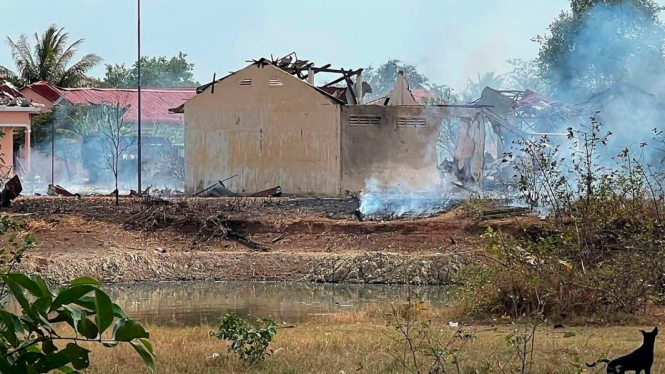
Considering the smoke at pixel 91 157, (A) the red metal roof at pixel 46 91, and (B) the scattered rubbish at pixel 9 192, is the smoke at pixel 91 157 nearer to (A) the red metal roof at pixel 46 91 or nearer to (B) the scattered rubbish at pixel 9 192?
(A) the red metal roof at pixel 46 91

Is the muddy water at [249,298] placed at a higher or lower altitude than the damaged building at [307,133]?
lower

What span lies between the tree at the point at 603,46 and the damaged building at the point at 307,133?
360 inches

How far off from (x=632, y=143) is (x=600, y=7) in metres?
10.7

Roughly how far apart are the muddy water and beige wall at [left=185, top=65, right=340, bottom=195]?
913cm

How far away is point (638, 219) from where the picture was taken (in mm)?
13672

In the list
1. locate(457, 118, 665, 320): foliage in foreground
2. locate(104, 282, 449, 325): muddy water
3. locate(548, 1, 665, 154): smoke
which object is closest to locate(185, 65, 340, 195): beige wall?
locate(548, 1, 665, 154): smoke

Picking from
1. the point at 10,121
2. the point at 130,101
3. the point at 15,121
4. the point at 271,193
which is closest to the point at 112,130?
the point at 15,121

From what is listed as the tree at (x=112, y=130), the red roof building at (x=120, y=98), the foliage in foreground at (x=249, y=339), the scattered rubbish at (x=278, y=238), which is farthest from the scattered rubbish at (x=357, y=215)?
the red roof building at (x=120, y=98)

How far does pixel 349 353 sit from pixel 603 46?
31191mm

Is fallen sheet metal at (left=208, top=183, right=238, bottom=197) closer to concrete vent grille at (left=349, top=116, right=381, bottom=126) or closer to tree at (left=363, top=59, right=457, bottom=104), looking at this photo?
concrete vent grille at (left=349, top=116, right=381, bottom=126)

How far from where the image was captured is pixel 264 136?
31578mm

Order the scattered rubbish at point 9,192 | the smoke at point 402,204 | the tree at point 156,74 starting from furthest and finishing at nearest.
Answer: the tree at point 156,74, the scattered rubbish at point 9,192, the smoke at point 402,204

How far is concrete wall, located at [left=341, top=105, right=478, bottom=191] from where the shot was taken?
1206 inches

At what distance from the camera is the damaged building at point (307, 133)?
30.7m
